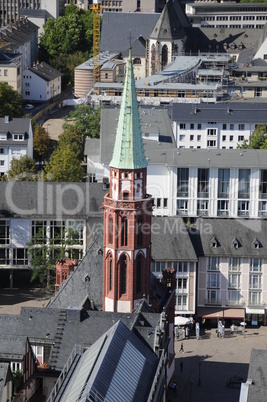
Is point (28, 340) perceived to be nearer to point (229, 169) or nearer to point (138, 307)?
point (138, 307)

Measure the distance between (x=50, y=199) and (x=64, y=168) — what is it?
87.3 ft

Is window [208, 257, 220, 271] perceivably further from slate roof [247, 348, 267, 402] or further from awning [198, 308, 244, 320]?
slate roof [247, 348, 267, 402]

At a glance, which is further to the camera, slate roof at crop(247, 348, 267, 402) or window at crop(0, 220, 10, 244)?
window at crop(0, 220, 10, 244)

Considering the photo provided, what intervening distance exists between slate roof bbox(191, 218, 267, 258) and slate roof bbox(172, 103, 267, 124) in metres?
54.2

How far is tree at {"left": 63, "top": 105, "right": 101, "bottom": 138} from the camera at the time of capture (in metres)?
182

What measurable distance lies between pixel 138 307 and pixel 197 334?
19.3m

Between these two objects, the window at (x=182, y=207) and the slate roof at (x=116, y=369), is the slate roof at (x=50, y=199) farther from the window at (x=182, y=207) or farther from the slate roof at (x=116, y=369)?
the slate roof at (x=116, y=369)

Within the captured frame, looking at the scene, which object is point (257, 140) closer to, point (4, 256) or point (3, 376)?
point (4, 256)

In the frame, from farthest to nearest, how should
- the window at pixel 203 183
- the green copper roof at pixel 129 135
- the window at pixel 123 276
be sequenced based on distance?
the window at pixel 203 183 < the window at pixel 123 276 < the green copper roof at pixel 129 135

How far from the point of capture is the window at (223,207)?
13662 centimetres

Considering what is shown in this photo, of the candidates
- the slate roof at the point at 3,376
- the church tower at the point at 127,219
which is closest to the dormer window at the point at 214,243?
the church tower at the point at 127,219

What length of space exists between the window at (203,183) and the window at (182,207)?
6.34ft

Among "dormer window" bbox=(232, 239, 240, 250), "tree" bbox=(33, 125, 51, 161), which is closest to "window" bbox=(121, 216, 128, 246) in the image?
"dormer window" bbox=(232, 239, 240, 250)

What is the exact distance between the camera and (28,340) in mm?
88125
